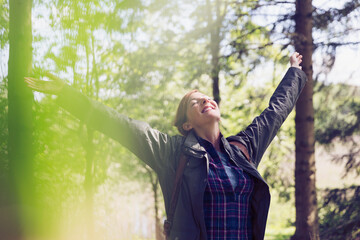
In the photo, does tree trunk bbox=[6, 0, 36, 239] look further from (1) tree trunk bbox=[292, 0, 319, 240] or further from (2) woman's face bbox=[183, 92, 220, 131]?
(1) tree trunk bbox=[292, 0, 319, 240]

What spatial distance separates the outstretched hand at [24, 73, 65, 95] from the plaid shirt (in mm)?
1137

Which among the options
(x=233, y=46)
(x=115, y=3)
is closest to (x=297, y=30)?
(x=233, y=46)

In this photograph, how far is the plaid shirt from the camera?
238cm

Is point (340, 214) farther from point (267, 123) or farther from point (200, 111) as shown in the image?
point (200, 111)

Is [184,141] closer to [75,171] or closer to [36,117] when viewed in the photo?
[36,117]

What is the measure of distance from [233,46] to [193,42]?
3188 millimetres

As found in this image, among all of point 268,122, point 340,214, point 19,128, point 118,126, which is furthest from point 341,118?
point 19,128

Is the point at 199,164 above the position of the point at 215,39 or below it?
below

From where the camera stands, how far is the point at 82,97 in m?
2.28

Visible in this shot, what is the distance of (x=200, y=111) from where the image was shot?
2727 mm

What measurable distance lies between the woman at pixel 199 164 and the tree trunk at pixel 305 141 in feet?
11.3

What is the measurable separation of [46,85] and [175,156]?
0.98 m

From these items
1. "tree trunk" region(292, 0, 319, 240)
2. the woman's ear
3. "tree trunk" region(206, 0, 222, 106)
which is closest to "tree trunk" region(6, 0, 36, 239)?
the woman's ear

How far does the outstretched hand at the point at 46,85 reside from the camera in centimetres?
223
